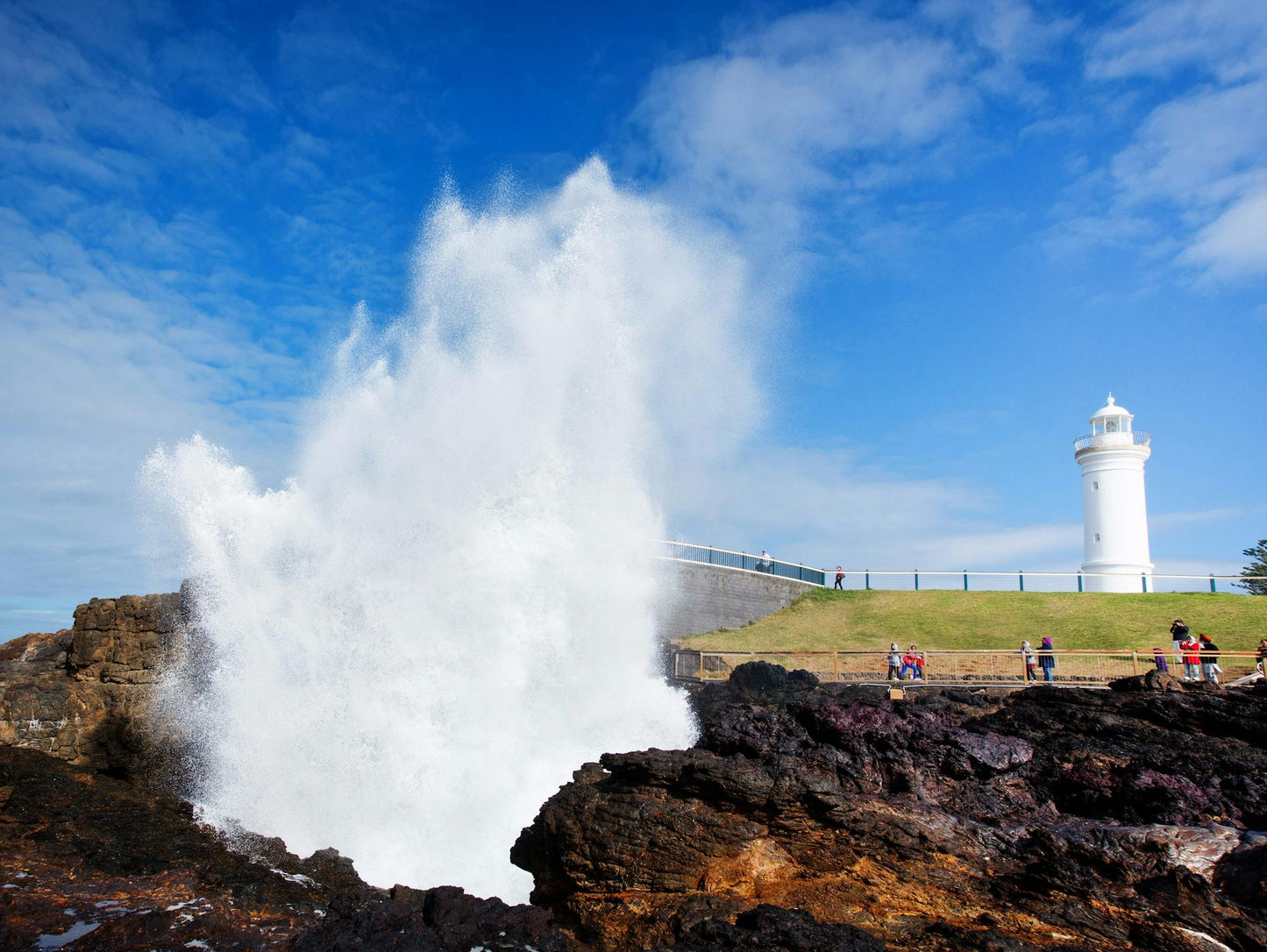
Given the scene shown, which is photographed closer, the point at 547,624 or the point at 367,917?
the point at 367,917

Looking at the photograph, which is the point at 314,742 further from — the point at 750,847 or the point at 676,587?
the point at 676,587

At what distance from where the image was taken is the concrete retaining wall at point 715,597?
27.3 meters

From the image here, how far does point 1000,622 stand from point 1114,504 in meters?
11.6

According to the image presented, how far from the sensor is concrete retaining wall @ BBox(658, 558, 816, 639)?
1074 inches

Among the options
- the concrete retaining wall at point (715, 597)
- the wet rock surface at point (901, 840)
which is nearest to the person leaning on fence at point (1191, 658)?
the wet rock surface at point (901, 840)

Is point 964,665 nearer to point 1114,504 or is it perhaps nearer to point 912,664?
point 912,664

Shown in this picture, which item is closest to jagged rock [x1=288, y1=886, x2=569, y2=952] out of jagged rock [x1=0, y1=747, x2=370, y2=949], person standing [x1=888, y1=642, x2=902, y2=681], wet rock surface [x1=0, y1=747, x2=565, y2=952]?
wet rock surface [x1=0, y1=747, x2=565, y2=952]

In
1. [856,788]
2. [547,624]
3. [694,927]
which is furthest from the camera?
[547,624]

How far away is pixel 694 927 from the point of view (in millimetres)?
4980

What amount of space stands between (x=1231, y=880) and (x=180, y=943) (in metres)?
6.66

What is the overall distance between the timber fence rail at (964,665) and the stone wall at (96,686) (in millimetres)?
10892

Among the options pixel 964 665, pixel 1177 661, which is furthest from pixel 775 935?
pixel 1177 661

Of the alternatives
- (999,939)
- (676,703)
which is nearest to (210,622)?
(676,703)

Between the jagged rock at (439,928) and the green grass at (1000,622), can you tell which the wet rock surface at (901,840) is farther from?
the green grass at (1000,622)
